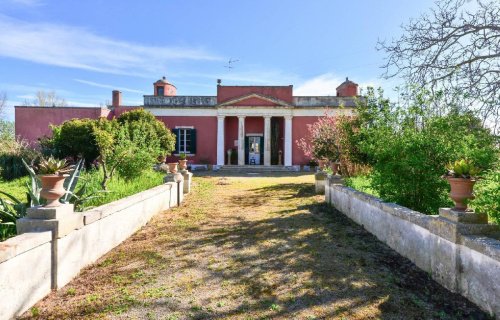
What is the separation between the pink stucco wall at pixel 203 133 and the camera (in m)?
23.0

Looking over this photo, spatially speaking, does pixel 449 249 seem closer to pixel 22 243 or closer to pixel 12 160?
pixel 22 243

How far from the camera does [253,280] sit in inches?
149

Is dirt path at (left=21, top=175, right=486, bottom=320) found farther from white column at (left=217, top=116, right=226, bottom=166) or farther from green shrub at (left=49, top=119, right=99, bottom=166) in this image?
white column at (left=217, top=116, right=226, bottom=166)

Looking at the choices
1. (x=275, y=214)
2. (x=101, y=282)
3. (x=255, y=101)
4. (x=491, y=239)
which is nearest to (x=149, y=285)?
(x=101, y=282)

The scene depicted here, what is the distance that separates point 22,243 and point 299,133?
68.8 ft

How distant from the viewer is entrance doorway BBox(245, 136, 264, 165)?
78.6 ft

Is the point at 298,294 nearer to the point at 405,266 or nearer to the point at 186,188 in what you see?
the point at 405,266

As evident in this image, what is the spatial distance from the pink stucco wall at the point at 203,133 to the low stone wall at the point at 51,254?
17325 mm

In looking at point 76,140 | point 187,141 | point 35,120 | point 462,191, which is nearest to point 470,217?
point 462,191

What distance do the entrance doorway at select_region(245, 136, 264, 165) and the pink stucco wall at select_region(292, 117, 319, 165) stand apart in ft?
7.76

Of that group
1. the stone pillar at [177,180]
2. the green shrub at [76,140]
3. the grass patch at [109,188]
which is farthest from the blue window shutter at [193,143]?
the stone pillar at [177,180]

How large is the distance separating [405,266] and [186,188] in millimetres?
8147

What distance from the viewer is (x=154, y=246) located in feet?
17.0

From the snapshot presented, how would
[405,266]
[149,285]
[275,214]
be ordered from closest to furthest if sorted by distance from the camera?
[149,285]
[405,266]
[275,214]
